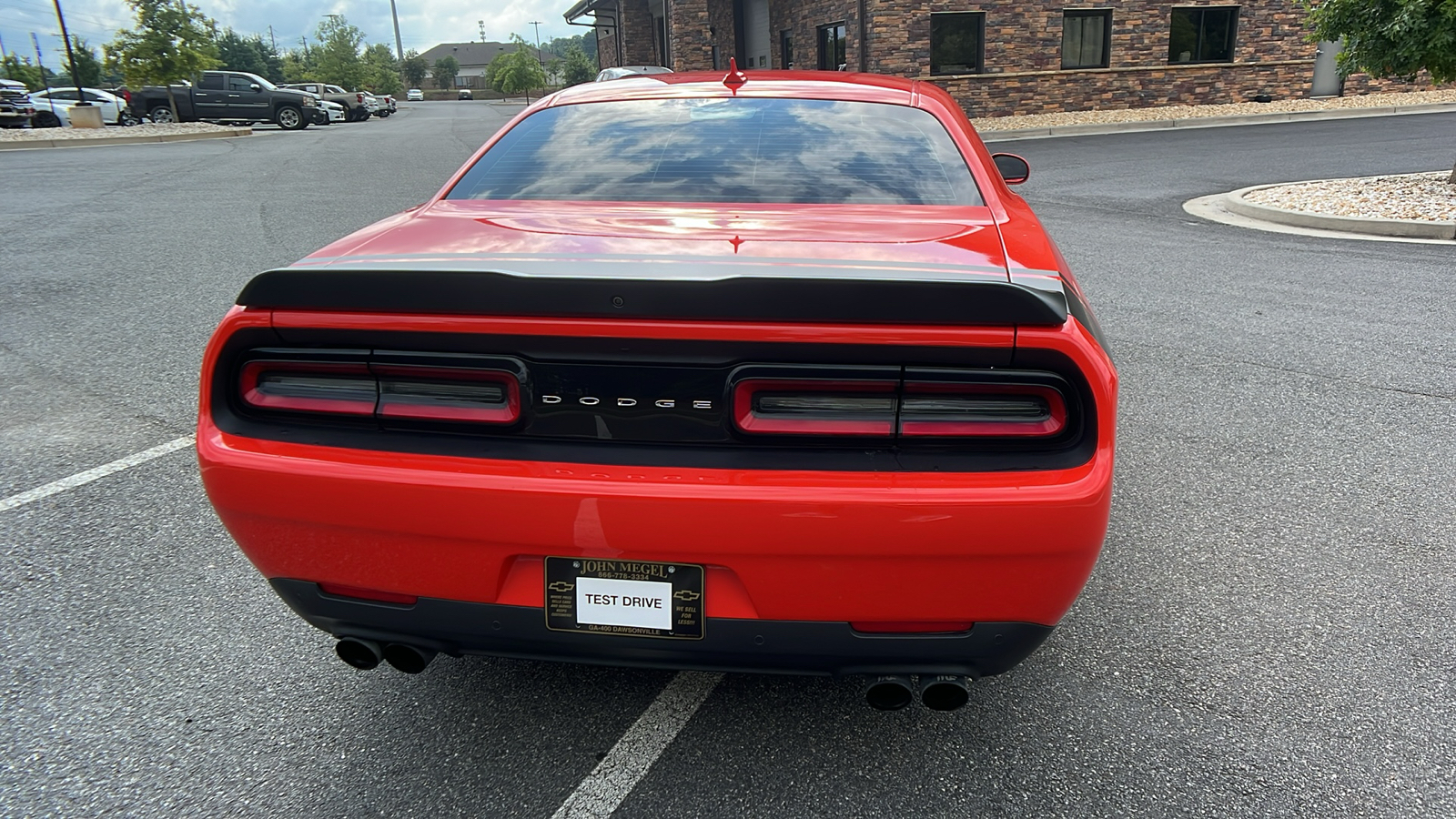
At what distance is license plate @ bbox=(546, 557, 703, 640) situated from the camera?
1880 millimetres

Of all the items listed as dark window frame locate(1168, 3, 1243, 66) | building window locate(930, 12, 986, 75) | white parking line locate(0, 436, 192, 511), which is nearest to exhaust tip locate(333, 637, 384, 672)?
white parking line locate(0, 436, 192, 511)

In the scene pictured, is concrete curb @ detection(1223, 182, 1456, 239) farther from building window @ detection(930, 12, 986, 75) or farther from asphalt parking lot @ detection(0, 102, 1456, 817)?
building window @ detection(930, 12, 986, 75)

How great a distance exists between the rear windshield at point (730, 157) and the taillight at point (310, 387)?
99cm

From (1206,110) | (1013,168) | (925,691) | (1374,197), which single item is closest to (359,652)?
(925,691)

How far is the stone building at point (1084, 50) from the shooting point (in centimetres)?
2247

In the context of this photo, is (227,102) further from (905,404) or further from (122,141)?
(905,404)

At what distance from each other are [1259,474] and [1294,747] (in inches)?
71.5

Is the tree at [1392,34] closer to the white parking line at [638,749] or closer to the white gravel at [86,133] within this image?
the white parking line at [638,749]

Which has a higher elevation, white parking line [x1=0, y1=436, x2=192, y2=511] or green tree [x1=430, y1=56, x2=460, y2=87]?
green tree [x1=430, y1=56, x2=460, y2=87]

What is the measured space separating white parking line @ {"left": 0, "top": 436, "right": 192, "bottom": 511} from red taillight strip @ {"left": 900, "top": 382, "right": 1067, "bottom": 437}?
3.56 m

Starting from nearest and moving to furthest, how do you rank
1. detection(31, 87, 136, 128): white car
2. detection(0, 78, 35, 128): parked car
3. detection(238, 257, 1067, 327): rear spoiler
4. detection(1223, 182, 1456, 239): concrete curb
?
1. detection(238, 257, 1067, 327): rear spoiler
2. detection(1223, 182, 1456, 239): concrete curb
3. detection(0, 78, 35, 128): parked car
4. detection(31, 87, 136, 128): white car

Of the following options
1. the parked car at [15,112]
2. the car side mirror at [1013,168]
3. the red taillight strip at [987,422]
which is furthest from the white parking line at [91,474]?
the parked car at [15,112]

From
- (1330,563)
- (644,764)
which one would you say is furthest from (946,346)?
(1330,563)

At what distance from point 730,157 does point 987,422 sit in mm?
1396
